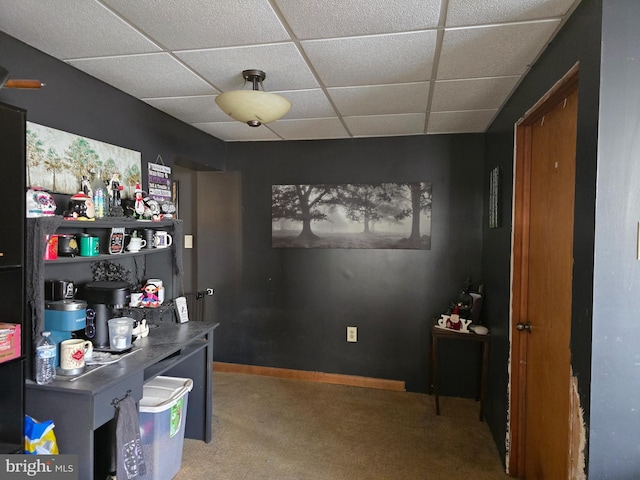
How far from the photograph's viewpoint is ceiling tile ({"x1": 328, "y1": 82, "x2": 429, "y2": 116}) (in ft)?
7.27

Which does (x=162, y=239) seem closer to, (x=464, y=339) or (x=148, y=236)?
(x=148, y=236)

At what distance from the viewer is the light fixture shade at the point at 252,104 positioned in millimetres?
1836

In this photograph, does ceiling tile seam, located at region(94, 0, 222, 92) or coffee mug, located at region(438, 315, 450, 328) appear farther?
coffee mug, located at region(438, 315, 450, 328)

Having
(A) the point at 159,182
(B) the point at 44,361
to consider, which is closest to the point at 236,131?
(A) the point at 159,182

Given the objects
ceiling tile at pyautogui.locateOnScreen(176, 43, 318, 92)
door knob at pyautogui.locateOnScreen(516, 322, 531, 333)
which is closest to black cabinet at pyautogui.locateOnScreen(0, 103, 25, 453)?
ceiling tile at pyautogui.locateOnScreen(176, 43, 318, 92)

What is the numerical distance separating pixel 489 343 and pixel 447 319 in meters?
0.34

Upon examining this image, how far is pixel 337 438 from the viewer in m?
2.59

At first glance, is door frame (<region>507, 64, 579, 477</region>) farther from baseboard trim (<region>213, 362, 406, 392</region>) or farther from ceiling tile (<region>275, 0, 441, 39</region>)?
baseboard trim (<region>213, 362, 406, 392</region>)

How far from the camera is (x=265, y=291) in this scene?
3641 mm

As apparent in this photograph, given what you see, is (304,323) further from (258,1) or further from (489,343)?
(258,1)

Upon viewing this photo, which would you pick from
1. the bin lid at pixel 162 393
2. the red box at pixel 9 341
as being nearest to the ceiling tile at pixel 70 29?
the red box at pixel 9 341

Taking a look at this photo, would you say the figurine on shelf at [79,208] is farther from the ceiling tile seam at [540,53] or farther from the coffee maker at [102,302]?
the ceiling tile seam at [540,53]

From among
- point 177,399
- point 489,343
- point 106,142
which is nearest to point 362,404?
point 489,343

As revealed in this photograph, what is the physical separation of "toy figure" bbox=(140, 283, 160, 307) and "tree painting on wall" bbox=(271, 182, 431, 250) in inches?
52.4
